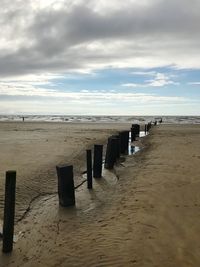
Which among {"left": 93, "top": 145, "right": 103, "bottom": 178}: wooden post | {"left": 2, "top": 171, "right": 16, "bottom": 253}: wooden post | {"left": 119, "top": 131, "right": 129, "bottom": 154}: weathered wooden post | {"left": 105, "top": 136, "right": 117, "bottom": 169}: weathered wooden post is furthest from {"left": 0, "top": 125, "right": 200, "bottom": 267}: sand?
{"left": 119, "top": 131, "right": 129, "bottom": 154}: weathered wooden post

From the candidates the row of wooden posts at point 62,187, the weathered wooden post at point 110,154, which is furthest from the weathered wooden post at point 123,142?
the weathered wooden post at point 110,154

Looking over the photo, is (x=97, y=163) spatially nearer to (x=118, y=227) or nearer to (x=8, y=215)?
(x=118, y=227)

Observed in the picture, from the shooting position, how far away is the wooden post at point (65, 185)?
9.25 metres

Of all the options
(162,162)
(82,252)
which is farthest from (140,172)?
(82,252)

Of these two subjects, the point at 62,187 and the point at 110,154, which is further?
the point at 110,154

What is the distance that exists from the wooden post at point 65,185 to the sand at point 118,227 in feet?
0.83

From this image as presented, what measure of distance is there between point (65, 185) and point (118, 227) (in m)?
2.25

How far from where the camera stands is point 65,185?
30.5 ft

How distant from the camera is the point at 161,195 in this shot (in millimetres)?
10023

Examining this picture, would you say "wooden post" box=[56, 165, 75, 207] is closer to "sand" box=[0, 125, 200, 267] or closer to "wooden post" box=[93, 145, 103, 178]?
"sand" box=[0, 125, 200, 267]

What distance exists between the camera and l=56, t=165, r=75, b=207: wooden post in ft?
30.3

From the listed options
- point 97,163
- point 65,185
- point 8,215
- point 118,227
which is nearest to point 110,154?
point 97,163

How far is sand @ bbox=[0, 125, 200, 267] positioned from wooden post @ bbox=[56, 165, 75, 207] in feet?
0.83

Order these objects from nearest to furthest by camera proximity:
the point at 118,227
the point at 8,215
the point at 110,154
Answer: the point at 8,215 < the point at 118,227 < the point at 110,154
